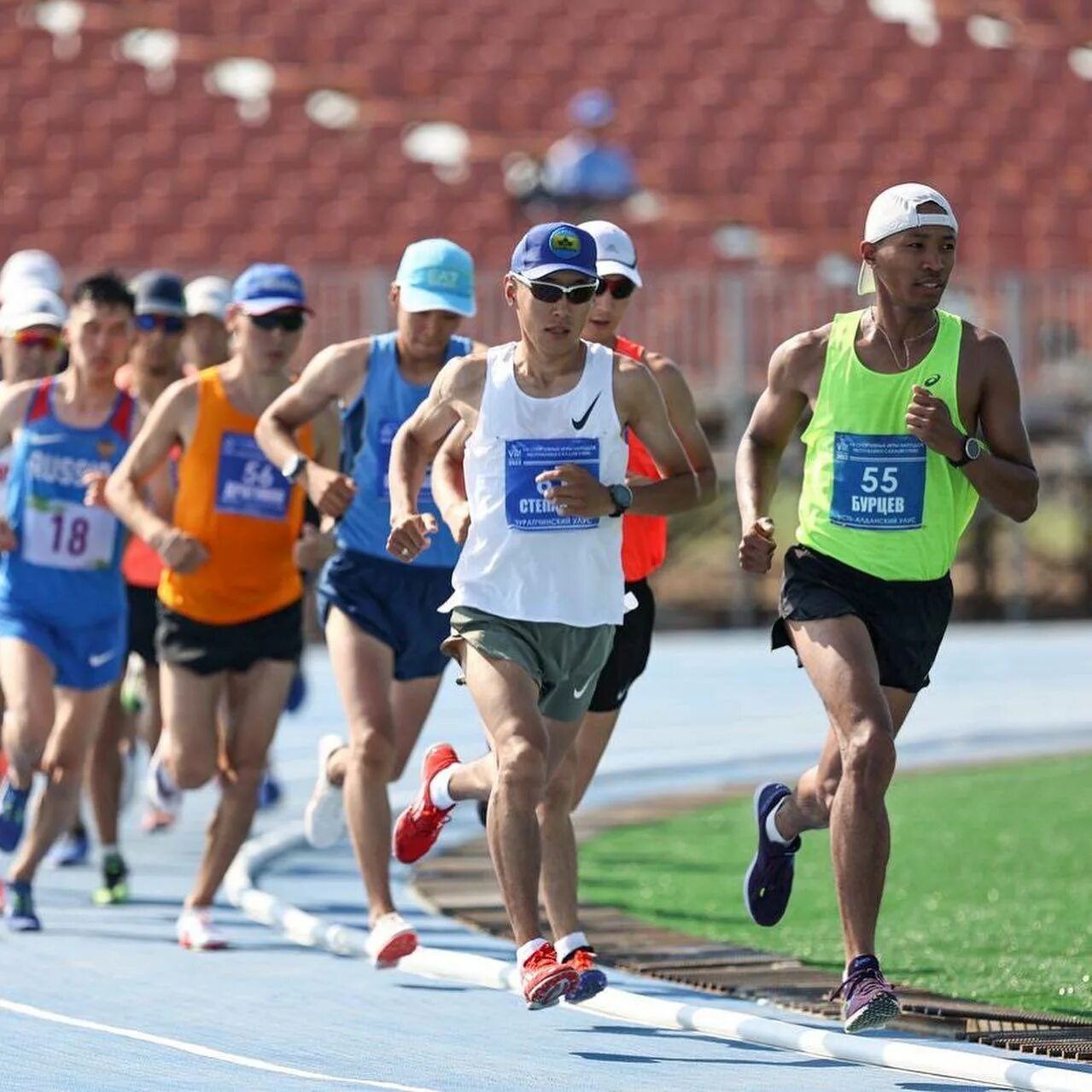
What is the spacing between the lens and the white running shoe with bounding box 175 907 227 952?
28.7ft

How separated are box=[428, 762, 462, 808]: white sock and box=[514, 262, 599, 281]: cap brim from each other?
1.62 meters

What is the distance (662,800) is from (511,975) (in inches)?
261

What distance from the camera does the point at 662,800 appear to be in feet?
46.8

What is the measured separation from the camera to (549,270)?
6789 millimetres

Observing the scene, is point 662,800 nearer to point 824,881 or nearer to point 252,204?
point 824,881

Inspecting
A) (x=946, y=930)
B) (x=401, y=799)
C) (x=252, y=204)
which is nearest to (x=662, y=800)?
(x=401, y=799)

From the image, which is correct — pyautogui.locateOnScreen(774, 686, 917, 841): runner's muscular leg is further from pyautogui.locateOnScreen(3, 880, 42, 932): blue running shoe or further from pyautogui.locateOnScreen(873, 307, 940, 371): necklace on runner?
pyautogui.locateOnScreen(3, 880, 42, 932): blue running shoe

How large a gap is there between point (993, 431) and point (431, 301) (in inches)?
89.2

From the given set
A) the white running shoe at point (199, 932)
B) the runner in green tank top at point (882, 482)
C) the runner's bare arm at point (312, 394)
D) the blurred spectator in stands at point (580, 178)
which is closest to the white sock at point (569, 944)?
the runner in green tank top at point (882, 482)

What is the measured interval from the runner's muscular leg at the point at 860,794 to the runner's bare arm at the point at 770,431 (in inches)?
16.0

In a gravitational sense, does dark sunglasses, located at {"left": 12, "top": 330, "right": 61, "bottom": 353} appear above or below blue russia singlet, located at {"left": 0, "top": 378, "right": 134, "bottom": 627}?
above

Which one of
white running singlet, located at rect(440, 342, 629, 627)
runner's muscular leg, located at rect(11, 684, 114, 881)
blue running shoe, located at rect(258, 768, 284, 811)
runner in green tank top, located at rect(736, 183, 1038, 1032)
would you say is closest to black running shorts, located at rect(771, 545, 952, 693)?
runner in green tank top, located at rect(736, 183, 1038, 1032)

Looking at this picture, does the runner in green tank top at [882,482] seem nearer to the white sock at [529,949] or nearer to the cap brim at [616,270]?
the white sock at [529,949]

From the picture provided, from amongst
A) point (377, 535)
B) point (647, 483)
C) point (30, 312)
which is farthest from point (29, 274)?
point (647, 483)
